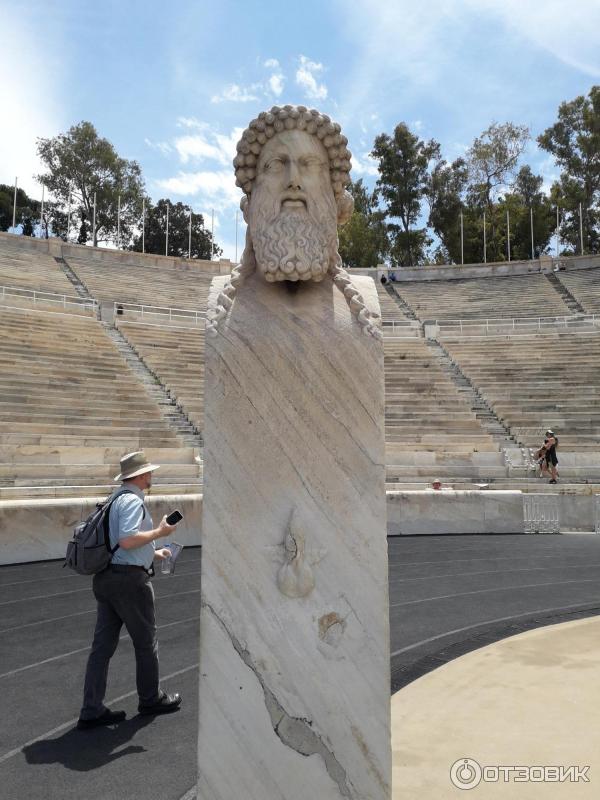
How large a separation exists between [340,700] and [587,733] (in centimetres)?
179

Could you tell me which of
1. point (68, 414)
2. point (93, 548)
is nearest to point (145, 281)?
point (68, 414)

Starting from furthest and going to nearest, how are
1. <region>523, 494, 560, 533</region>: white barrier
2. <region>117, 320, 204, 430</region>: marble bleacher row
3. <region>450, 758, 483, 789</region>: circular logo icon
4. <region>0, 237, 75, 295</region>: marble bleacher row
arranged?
<region>0, 237, 75, 295</region>: marble bleacher row < <region>117, 320, 204, 430</region>: marble bleacher row < <region>523, 494, 560, 533</region>: white barrier < <region>450, 758, 483, 789</region>: circular logo icon

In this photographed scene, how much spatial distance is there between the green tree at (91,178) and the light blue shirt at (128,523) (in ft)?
151

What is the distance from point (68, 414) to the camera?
1459cm

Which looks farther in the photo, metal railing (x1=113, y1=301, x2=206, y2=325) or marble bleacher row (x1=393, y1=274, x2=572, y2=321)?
marble bleacher row (x1=393, y1=274, x2=572, y2=321)

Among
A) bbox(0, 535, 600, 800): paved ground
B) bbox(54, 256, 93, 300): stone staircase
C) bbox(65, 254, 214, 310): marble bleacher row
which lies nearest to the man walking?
bbox(0, 535, 600, 800): paved ground

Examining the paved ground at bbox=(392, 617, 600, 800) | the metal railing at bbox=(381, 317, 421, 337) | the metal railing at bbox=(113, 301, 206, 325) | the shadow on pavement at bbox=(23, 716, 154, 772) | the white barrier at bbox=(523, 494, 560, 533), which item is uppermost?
the metal railing at bbox=(113, 301, 206, 325)

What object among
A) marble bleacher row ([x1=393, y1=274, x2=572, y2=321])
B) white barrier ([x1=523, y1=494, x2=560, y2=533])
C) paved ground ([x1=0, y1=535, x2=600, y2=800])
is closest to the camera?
paved ground ([x1=0, y1=535, x2=600, y2=800])

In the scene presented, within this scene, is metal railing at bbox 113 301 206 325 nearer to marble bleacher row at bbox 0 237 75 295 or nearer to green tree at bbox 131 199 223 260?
marble bleacher row at bbox 0 237 75 295

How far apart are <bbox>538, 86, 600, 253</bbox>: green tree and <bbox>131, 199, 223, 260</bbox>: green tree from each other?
2550 cm

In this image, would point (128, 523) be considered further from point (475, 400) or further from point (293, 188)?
point (475, 400)

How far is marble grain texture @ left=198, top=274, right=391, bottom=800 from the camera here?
82.0 inches

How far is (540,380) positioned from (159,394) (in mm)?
10993

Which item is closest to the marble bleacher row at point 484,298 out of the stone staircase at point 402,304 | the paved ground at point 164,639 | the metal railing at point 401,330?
the stone staircase at point 402,304
